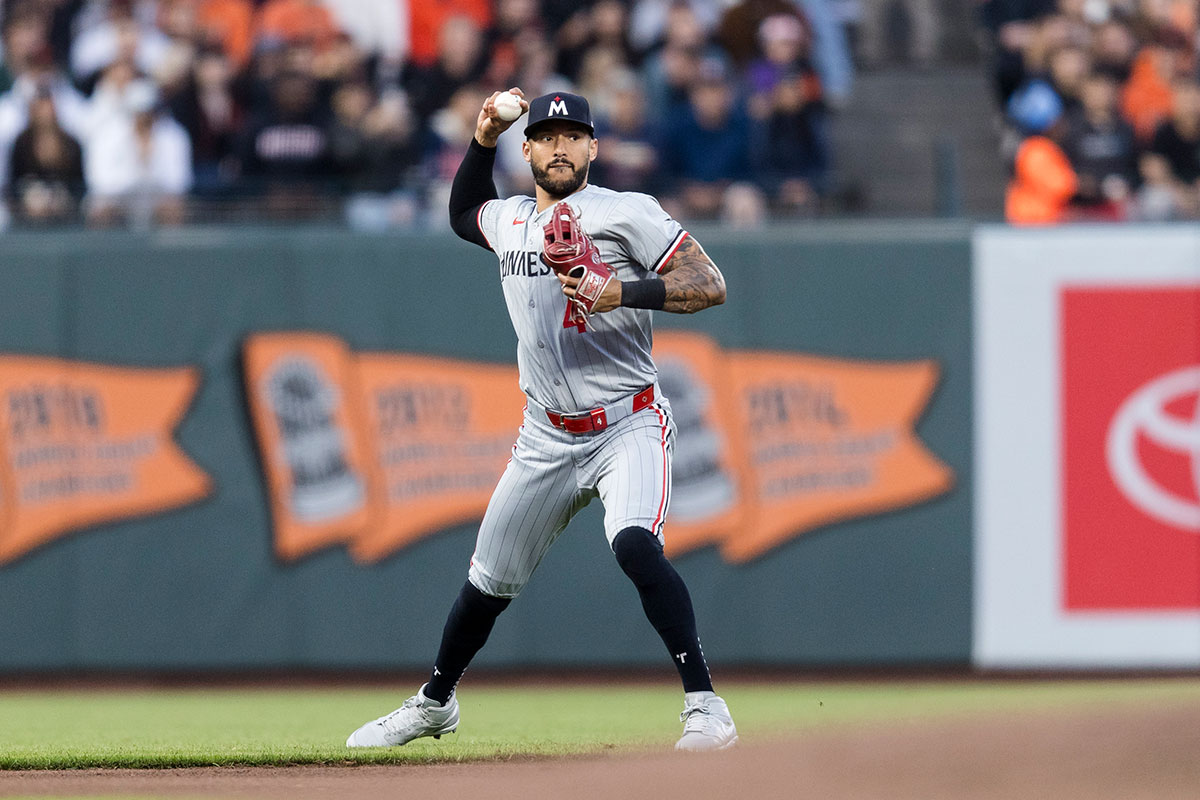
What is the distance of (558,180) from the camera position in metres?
5.17

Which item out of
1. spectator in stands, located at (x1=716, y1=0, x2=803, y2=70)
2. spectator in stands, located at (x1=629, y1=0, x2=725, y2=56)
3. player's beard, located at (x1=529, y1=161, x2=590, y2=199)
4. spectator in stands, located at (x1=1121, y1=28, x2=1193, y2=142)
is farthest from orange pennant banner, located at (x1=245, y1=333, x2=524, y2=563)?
spectator in stands, located at (x1=1121, y1=28, x2=1193, y2=142)

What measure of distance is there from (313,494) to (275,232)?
1.58 m

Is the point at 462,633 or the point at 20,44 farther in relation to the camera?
the point at 20,44

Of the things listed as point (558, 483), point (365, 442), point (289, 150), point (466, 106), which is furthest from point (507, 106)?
point (466, 106)

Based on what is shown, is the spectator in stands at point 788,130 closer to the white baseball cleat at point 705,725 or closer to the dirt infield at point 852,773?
the white baseball cleat at point 705,725

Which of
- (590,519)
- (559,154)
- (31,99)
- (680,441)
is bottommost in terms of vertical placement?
(590,519)

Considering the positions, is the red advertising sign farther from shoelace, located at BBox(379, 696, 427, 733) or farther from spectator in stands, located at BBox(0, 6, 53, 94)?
spectator in stands, located at BBox(0, 6, 53, 94)

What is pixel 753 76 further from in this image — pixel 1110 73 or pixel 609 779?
pixel 609 779

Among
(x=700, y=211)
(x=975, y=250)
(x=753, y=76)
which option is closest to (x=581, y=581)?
(x=700, y=211)

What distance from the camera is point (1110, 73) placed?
11.2 metres

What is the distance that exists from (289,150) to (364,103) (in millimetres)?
628

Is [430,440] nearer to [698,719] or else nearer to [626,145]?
[626,145]

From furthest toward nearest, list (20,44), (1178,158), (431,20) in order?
(431,20), (20,44), (1178,158)

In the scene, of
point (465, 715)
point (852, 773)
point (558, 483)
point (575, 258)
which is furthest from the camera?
Answer: point (465, 715)
